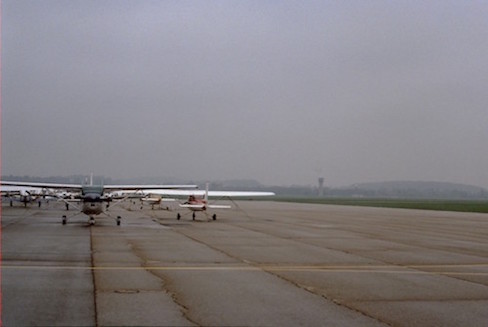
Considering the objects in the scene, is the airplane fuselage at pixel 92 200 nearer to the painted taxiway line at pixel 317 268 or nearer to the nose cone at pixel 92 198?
the nose cone at pixel 92 198

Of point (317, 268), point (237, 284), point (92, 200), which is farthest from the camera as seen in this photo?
point (92, 200)

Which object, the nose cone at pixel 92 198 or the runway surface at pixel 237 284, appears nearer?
the runway surface at pixel 237 284

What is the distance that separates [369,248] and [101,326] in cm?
1392

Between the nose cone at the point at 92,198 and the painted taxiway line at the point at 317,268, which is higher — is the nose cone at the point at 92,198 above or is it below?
above

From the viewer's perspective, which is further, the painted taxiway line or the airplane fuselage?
the airplane fuselage

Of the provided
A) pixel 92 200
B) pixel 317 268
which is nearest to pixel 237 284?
pixel 317 268

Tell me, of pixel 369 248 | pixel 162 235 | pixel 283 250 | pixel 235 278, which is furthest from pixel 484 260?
pixel 162 235

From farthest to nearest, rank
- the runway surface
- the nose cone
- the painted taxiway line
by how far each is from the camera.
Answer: the nose cone < the painted taxiway line < the runway surface

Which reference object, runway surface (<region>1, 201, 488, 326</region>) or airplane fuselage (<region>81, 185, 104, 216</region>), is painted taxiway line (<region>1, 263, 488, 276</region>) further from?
airplane fuselage (<region>81, 185, 104, 216</region>)

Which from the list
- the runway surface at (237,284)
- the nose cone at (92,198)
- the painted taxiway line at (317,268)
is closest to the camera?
the runway surface at (237,284)

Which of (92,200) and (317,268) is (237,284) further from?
(92,200)

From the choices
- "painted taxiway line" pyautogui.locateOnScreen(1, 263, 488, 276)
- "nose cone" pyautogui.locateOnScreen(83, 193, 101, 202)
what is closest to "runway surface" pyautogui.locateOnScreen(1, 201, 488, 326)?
"painted taxiway line" pyautogui.locateOnScreen(1, 263, 488, 276)

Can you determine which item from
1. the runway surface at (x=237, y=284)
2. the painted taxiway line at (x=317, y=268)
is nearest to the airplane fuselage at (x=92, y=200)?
the runway surface at (x=237, y=284)

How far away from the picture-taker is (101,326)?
7.61 metres
